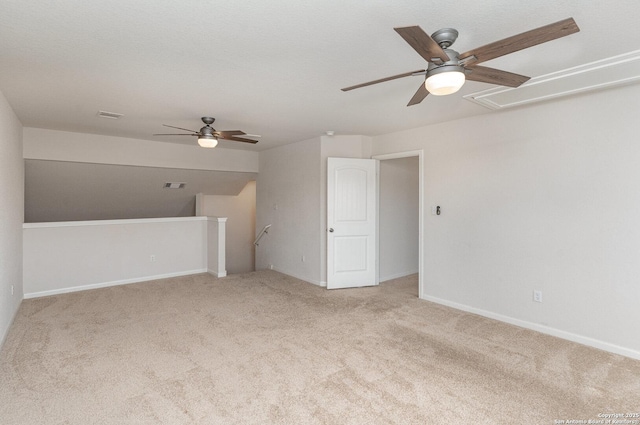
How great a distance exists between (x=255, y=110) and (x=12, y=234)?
308cm

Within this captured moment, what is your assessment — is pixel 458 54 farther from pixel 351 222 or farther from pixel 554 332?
pixel 351 222

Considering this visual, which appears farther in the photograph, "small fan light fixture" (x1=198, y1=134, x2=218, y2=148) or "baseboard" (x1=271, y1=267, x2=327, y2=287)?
"baseboard" (x1=271, y1=267, x2=327, y2=287)

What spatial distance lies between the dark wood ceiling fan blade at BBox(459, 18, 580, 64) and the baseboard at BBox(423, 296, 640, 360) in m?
2.88

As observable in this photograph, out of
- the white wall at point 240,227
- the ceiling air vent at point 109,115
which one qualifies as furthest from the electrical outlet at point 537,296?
the white wall at point 240,227

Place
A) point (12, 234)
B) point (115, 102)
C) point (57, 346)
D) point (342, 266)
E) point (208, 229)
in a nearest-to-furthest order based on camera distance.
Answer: point (57, 346) < point (115, 102) < point (12, 234) < point (342, 266) < point (208, 229)

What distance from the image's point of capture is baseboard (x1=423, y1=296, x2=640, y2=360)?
115 inches

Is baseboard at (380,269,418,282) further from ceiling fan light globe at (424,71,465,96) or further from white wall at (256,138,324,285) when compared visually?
ceiling fan light globe at (424,71,465,96)

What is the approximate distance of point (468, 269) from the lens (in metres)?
4.08

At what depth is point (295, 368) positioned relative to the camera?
2.67 metres

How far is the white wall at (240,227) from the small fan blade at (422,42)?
21.7 feet

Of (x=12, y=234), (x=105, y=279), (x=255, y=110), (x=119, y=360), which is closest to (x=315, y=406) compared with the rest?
(x=119, y=360)

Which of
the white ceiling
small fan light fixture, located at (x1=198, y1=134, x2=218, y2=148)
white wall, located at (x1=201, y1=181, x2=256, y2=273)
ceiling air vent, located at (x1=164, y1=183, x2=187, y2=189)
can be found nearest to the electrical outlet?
the white ceiling

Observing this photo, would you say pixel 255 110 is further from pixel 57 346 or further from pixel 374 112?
pixel 57 346

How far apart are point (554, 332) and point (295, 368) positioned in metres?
2.64
